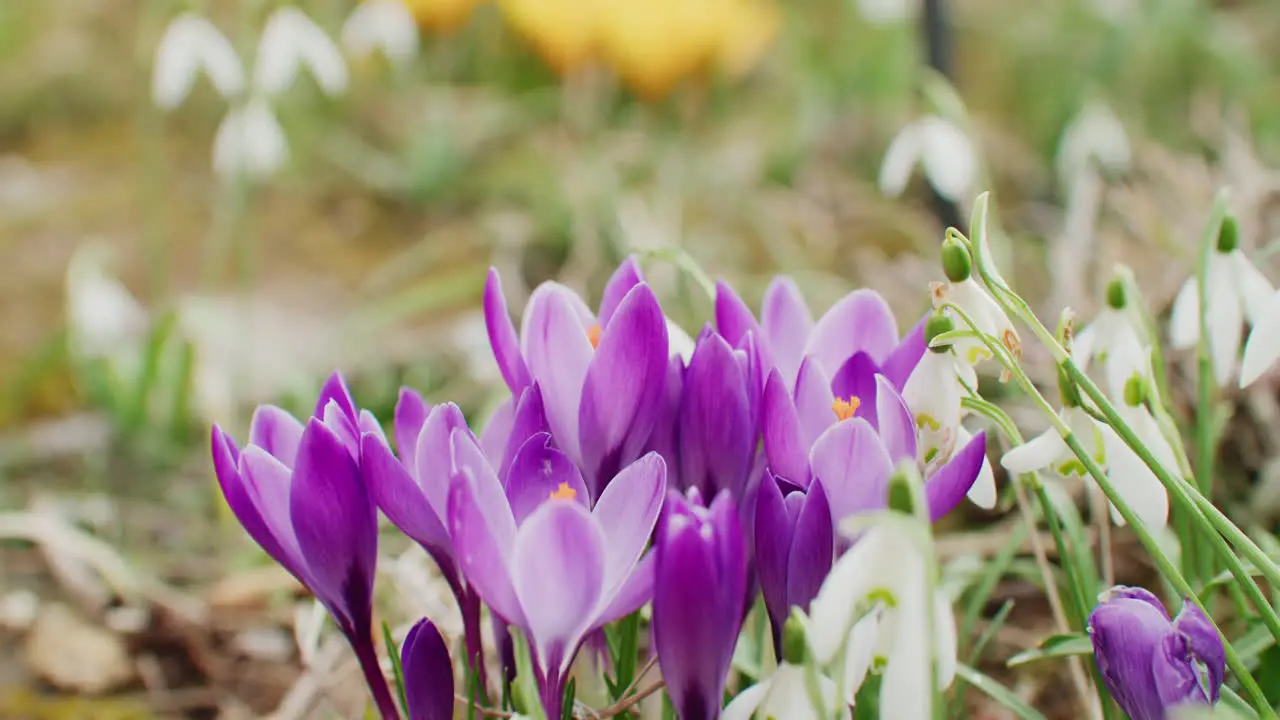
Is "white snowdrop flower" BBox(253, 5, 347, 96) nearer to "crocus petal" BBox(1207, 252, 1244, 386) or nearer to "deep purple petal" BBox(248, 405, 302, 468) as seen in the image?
"deep purple petal" BBox(248, 405, 302, 468)

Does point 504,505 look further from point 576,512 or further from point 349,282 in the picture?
point 349,282

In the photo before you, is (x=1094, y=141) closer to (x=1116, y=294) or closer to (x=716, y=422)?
(x=1116, y=294)

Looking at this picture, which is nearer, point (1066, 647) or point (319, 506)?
point (319, 506)

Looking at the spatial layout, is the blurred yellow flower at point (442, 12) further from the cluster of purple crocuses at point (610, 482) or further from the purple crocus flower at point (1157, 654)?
the purple crocus flower at point (1157, 654)

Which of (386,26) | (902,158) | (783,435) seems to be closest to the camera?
(783,435)

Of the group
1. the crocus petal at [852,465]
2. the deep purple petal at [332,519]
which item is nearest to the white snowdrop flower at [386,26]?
the deep purple petal at [332,519]

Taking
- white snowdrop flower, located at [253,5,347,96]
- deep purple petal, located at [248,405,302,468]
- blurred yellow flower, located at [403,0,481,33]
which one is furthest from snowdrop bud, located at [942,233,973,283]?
blurred yellow flower, located at [403,0,481,33]

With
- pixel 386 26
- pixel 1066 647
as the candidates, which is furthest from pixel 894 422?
pixel 386 26
